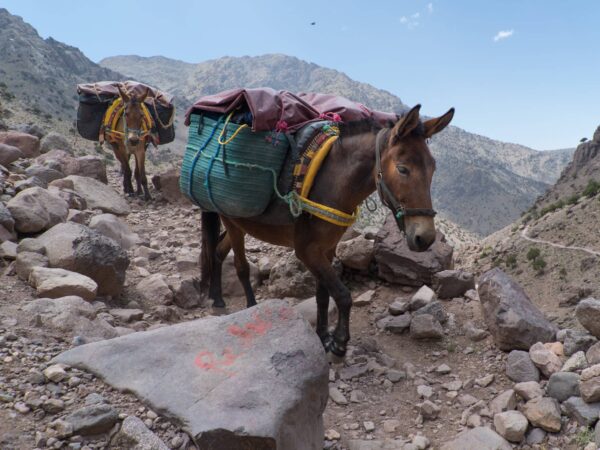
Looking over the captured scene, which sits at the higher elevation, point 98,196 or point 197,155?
Answer: point 197,155

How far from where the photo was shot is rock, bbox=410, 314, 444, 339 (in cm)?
461

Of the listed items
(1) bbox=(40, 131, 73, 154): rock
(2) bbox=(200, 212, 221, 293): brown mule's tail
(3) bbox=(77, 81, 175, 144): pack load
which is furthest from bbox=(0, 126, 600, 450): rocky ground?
(1) bbox=(40, 131, 73, 154): rock

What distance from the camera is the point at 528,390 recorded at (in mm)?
3416

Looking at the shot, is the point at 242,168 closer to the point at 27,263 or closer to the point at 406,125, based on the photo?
the point at 406,125

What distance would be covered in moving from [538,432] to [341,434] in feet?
4.56

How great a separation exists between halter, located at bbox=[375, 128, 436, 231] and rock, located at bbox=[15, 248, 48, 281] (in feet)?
Result: 11.8

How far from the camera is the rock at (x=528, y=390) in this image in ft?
11.1

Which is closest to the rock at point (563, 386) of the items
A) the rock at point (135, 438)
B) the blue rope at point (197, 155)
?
the rock at point (135, 438)

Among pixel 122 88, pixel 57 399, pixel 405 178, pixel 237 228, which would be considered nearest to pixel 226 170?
pixel 237 228

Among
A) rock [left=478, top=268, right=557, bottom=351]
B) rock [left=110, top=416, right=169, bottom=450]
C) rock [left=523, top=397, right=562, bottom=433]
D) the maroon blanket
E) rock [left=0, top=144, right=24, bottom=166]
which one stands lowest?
rock [left=523, top=397, right=562, bottom=433]

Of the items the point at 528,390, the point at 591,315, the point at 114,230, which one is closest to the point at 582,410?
the point at 528,390

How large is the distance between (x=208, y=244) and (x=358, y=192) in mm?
2500

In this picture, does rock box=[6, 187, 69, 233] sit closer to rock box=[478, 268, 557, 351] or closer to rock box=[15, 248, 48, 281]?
rock box=[15, 248, 48, 281]

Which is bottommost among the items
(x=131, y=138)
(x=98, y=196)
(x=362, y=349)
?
(x=362, y=349)
